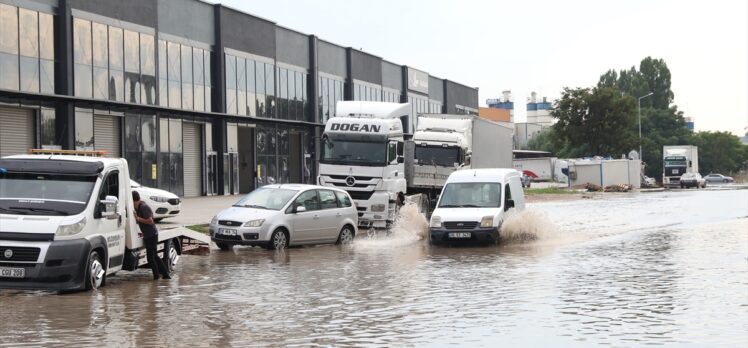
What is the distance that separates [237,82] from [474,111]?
5317 centimetres

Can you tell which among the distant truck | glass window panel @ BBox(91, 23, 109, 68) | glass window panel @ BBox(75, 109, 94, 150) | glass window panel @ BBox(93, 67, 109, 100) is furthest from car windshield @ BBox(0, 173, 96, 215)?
the distant truck

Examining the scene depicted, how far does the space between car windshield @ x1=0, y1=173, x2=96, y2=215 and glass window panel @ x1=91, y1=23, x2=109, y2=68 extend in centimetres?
3151

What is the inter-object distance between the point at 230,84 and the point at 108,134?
456 inches

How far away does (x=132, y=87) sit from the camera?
47312 mm

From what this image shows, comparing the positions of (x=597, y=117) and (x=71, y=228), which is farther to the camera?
(x=597, y=117)

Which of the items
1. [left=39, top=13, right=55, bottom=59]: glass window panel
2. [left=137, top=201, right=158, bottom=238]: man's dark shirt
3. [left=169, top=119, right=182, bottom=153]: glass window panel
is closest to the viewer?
[left=137, top=201, right=158, bottom=238]: man's dark shirt

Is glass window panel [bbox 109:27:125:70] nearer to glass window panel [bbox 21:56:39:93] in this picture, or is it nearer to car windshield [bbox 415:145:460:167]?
glass window panel [bbox 21:56:39:93]

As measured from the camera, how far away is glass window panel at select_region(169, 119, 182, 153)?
5125cm

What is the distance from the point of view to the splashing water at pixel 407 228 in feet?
88.4

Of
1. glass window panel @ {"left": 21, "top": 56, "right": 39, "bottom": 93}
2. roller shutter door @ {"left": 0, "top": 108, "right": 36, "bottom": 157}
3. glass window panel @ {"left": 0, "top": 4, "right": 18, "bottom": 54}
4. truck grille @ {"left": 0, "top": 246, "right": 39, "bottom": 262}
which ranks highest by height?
glass window panel @ {"left": 0, "top": 4, "right": 18, "bottom": 54}

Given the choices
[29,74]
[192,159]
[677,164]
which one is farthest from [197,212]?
[677,164]

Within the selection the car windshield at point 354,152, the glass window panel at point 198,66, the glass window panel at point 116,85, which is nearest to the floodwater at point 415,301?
the car windshield at point 354,152

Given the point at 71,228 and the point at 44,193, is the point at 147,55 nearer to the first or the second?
the point at 44,193

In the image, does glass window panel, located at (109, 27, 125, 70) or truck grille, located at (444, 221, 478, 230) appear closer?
truck grille, located at (444, 221, 478, 230)
